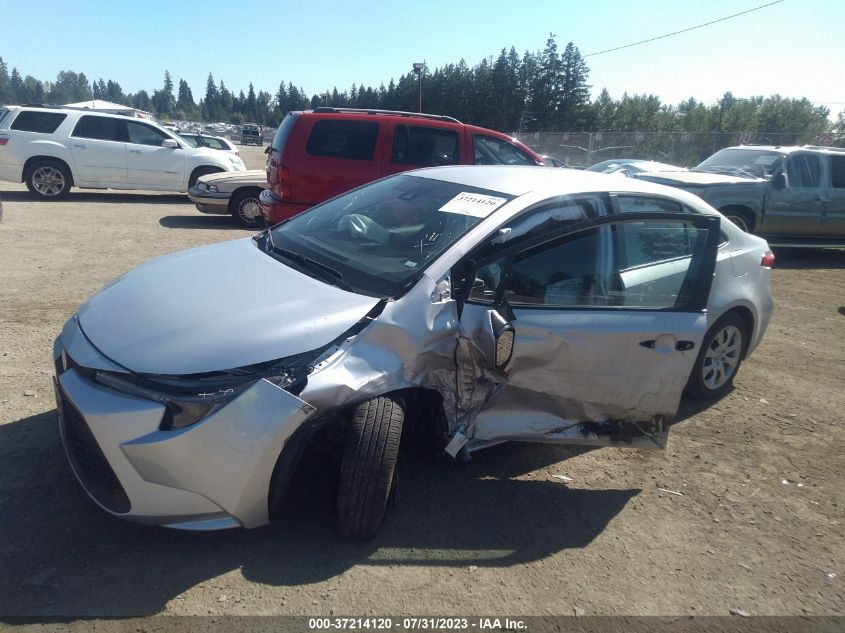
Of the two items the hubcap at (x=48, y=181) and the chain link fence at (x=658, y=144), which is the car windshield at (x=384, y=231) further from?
the chain link fence at (x=658, y=144)

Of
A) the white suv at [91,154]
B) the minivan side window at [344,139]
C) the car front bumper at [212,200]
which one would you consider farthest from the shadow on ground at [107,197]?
the minivan side window at [344,139]

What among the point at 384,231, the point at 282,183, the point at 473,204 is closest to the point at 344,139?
the point at 282,183

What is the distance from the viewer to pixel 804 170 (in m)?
10.7

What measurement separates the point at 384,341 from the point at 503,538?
113cm

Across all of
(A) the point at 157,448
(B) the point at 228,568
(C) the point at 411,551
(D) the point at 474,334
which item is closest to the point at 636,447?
(D) the point at 474,334

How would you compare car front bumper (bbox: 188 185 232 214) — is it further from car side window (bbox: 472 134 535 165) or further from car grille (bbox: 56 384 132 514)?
car grille (bbox: 56 384 132 514)

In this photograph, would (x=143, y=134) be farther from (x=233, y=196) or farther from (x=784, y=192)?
(x=784, y=192)

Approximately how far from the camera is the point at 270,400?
2.60 metres

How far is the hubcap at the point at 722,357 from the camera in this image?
15.4 ft

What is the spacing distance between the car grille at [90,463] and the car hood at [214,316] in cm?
32

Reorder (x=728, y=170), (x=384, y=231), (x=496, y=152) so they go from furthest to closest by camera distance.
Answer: (x=728, y=170) < (x=496, y=152) < (x=384, y=231)

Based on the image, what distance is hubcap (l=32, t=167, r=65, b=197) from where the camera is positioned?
42.8 ft

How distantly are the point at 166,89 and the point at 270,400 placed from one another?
161m

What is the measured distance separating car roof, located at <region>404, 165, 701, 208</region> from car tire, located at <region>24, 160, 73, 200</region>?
11.6m
